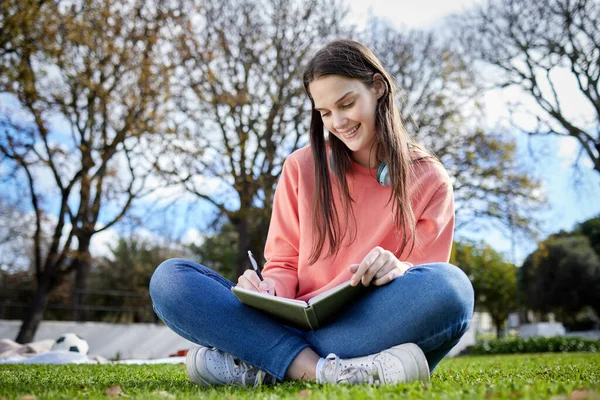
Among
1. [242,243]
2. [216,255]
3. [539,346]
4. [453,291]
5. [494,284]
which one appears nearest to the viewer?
[453,291]

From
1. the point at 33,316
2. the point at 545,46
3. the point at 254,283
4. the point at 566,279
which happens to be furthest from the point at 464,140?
the point at 566,279

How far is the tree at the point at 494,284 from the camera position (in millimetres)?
29656

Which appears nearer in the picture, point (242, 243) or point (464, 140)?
point (242, 243)

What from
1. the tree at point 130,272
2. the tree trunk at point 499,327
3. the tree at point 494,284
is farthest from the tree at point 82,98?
the tree trunk at point 499,327

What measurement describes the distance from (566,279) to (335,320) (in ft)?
91.4

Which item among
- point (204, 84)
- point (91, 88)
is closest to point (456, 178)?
point (204, 84)

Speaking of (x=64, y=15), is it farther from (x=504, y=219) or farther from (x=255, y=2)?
(x=504, y=219)

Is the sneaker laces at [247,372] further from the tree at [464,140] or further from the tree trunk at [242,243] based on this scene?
the tree at [464,140]

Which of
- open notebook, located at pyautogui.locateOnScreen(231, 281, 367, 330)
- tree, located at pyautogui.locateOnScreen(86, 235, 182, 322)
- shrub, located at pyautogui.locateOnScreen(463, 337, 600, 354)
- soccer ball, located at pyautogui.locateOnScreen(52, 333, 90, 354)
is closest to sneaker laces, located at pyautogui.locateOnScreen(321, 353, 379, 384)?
open notebook, located at pyautogui.locateOnScreen(231, 281, 367, 330)

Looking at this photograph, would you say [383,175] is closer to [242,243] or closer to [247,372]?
[247,372]

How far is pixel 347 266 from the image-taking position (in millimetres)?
2551

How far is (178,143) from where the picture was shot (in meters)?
11.5

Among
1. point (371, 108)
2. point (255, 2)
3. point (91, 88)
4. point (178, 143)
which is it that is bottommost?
point (371, 108)

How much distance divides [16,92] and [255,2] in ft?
16.9
